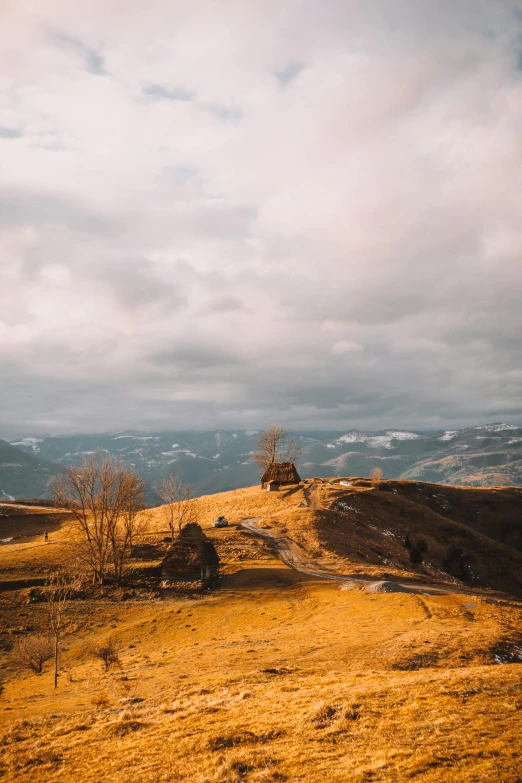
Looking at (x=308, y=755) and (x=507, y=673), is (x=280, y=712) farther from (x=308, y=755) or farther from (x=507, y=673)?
(x=507, y=673)

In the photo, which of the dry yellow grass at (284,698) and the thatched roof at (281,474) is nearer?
the dry yellow grass at (284,698)

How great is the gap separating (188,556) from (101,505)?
16348mm

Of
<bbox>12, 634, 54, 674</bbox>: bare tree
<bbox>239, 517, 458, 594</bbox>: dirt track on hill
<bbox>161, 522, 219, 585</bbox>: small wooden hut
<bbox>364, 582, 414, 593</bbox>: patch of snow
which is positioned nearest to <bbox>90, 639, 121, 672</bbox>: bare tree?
<bbox>12, 634, 54, 674</bbox>: bare tree

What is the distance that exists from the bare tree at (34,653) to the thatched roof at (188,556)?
72.0ft

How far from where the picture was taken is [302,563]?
210 feet

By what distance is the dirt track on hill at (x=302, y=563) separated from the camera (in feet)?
173

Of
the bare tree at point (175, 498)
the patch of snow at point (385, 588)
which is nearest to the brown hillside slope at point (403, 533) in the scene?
the patch of snow at point (385, 588)

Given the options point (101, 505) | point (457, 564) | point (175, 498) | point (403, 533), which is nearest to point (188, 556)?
point (101, 505)

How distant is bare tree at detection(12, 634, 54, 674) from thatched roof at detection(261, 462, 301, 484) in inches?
3526

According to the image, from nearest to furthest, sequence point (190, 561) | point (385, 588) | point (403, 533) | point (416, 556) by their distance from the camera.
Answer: point (385, 588) → point (190, 561) → point (416, 556) → point (403, 533)

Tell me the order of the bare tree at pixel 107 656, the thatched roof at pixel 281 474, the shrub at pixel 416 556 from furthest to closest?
the thatched roof at pixel 281 474
the shrub at pixel 416 556
the bare tree at pixel 107 656

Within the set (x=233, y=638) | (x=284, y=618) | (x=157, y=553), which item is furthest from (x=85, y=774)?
(x=157, y=553)

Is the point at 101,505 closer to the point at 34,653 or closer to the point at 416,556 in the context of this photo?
the point at 34,653

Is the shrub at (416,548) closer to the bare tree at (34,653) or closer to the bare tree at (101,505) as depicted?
the bare tree at (101,505)
